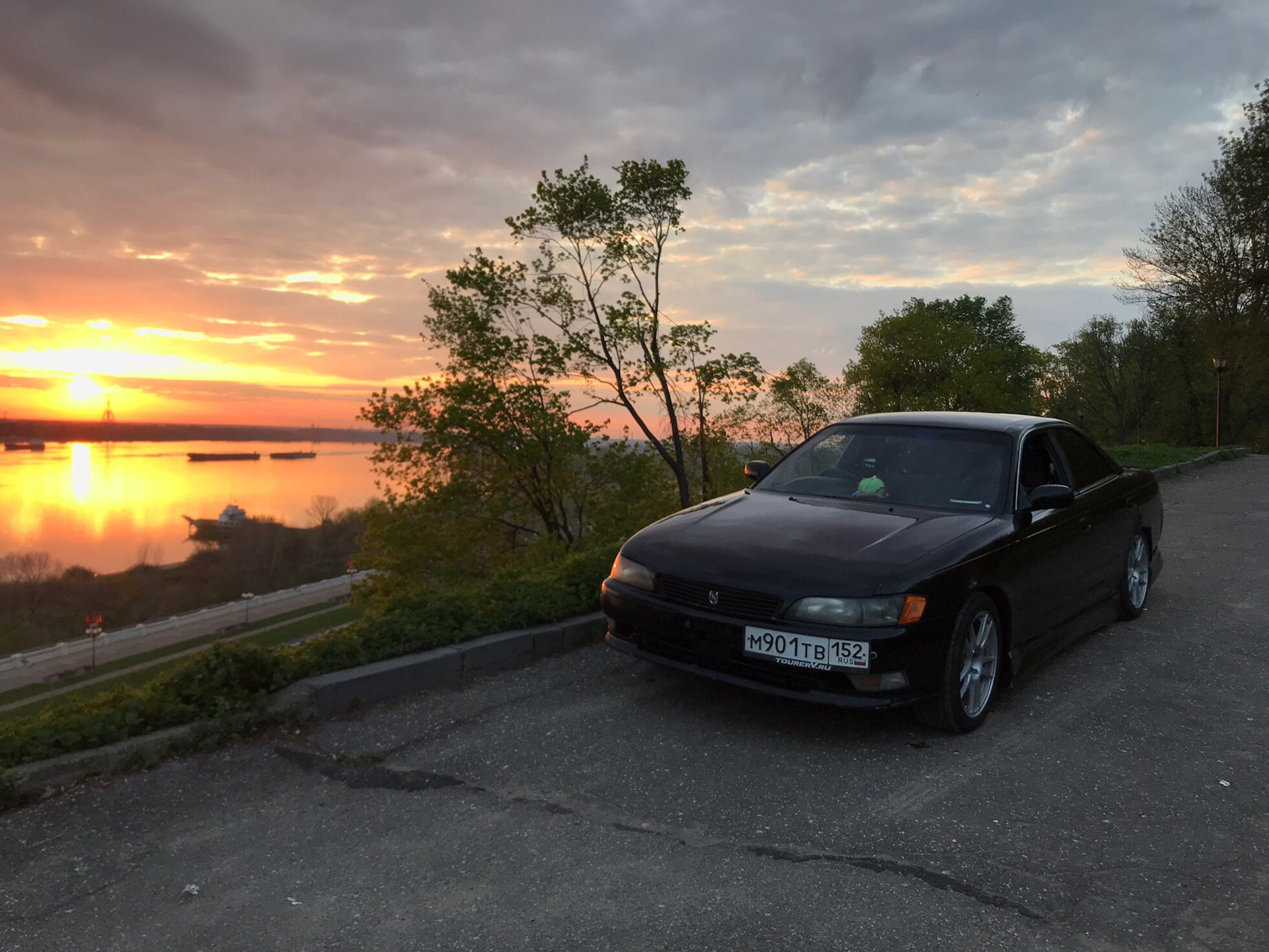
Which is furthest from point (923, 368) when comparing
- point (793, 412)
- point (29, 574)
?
point (29, 574)

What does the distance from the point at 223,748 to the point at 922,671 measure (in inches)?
129

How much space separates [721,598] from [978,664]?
140 cm

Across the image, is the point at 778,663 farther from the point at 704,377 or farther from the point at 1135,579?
the point at 704,377

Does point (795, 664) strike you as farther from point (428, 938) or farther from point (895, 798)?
point (428, 938)

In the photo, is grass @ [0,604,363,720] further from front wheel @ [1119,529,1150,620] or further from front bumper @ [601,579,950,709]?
front bumper @ [601,579,950,709]

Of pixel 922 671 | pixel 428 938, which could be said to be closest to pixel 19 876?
pixel 428 938

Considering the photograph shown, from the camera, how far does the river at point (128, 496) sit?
348 feet

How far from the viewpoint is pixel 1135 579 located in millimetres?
6566

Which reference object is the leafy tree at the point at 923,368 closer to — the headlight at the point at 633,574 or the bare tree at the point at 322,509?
the headlight at the point at 633,574

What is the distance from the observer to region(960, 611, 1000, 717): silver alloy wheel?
423 cm

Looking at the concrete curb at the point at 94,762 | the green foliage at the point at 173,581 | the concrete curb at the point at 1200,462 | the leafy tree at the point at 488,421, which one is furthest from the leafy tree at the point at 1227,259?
the green foliage at the point at 173,581

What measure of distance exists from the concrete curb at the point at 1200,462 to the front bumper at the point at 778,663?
13350 mm

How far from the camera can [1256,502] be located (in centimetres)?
1391

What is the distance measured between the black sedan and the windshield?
0.04 feet
